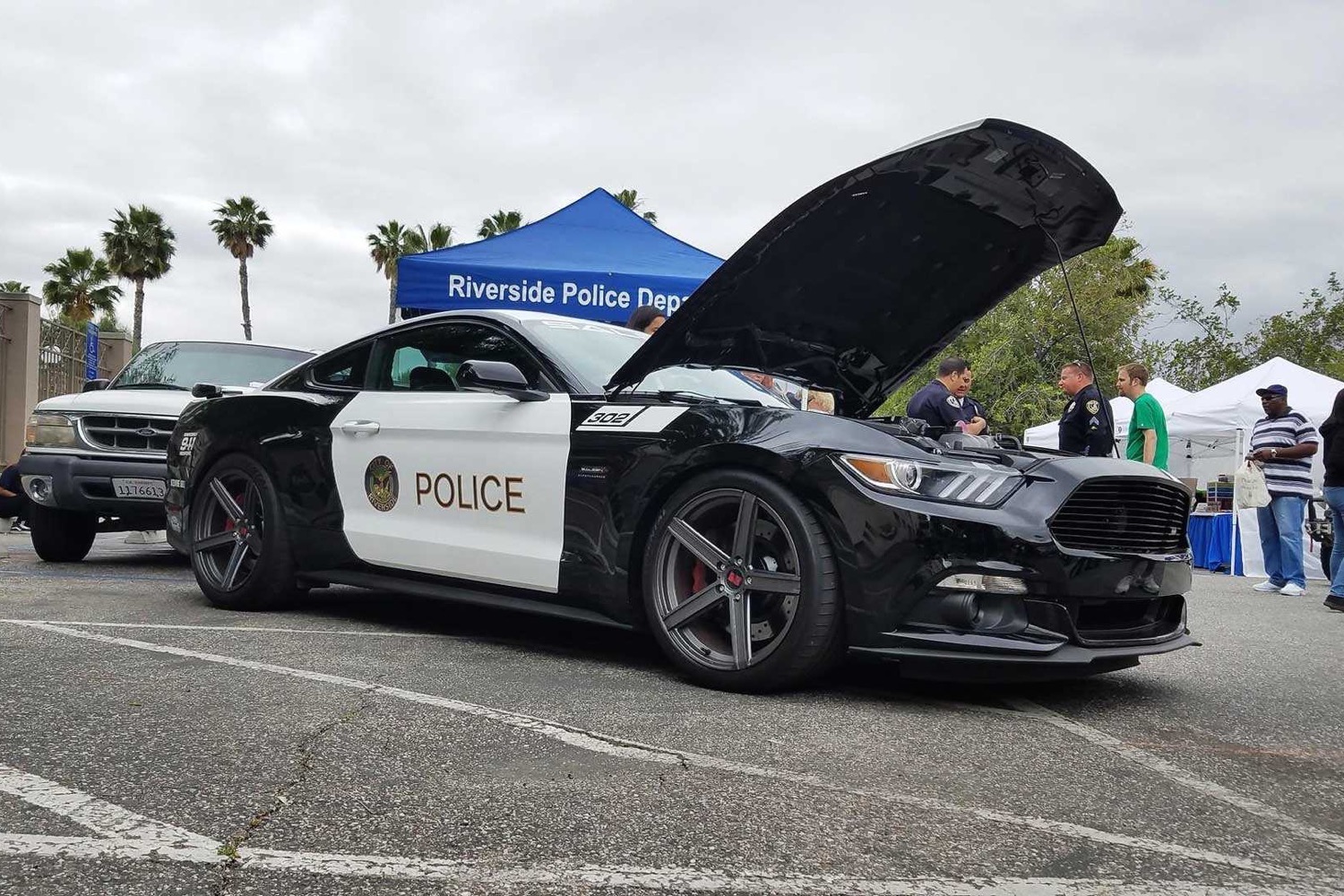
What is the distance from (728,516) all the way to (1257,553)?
10.2 meters

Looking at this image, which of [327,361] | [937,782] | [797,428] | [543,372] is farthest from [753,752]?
[327,361]

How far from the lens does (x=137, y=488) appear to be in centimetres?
718

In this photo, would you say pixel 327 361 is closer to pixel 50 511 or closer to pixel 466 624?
pixel 466 624

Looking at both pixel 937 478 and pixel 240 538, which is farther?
pixel 240 538

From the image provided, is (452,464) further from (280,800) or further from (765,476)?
(280,800)

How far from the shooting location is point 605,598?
4.12 meters

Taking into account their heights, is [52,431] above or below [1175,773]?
above

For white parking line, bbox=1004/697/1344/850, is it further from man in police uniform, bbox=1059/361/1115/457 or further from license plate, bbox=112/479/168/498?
license plate, bbox=112/479/168/498

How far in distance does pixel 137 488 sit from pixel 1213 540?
11.0 metres

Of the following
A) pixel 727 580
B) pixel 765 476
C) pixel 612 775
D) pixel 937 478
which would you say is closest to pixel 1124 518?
pixel 937 478

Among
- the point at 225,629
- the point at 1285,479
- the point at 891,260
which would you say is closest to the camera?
the point at 891,260

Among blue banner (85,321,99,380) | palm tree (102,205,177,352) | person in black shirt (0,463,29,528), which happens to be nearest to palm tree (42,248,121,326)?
palm tree (102,205,177,352)

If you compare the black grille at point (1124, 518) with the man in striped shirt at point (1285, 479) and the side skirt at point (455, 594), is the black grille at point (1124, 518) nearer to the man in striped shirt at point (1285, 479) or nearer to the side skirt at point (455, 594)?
the side skirt at point (455, 594)

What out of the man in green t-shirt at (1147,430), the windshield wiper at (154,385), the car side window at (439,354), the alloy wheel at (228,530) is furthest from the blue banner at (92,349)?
the man in green t-shirt at (1147,430)
